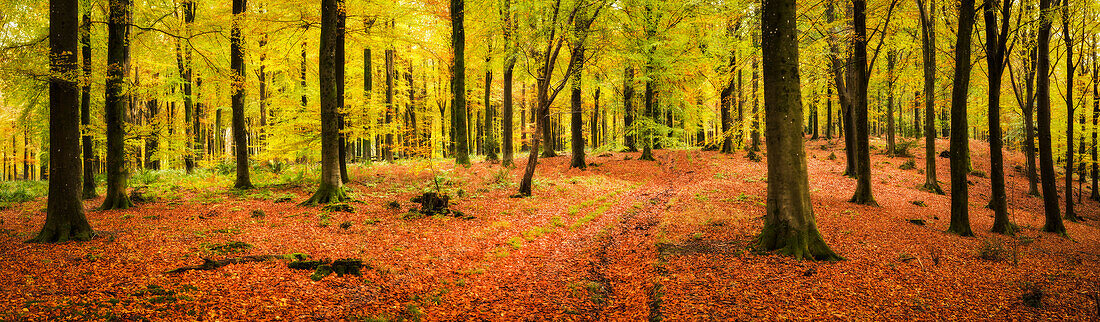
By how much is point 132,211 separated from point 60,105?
12.7 feet

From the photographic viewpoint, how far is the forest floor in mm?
4711

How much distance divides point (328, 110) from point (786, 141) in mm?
10033

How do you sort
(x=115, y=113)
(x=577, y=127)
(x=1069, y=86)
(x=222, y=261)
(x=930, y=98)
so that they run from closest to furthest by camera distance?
(x=222, y=261)
(x=115, y=113)
(x=1069, y=86)
(x=930, y=98)
(x=577, y=127)

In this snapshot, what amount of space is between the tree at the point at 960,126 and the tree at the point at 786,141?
15.0ft

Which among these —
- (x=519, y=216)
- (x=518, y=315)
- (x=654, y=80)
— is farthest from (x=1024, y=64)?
(x=518, y=315)

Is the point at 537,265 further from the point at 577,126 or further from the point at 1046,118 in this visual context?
the point at 1046,118

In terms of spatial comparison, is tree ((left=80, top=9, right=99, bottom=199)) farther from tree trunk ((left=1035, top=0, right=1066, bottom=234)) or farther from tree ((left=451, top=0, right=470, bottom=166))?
tree trunk ((left=1035, top=0, right=1066, bottom=234))

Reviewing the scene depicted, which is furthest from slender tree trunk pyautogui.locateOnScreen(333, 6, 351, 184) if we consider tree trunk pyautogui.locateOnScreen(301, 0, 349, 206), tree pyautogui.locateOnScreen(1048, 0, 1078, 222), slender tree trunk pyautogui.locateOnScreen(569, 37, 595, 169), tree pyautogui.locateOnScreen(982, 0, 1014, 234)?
tree pyautogui.locateOnScreen(1048, 0, 1078, 222)

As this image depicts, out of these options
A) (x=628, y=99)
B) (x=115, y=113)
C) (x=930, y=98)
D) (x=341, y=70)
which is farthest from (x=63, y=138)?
(x=930, y=98)

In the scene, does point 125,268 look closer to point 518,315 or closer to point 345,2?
point 518,315

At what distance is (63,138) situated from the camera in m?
6.60

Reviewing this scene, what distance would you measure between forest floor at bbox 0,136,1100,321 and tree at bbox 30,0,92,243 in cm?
38

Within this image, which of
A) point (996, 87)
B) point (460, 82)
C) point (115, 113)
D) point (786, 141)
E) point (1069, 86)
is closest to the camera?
point (786, 141)

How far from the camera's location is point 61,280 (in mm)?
4832
